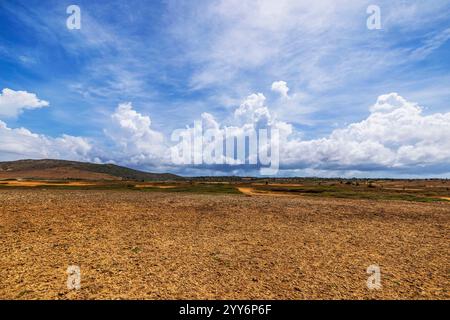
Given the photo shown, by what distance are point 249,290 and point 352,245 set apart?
9.63 m

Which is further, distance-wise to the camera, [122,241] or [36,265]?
[122,241]

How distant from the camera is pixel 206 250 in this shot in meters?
15.6

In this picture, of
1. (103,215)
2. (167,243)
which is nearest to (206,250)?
(167,243)

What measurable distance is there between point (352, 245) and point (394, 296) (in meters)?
7.31

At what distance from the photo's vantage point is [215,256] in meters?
14.6

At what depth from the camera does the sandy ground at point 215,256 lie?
10514 mm

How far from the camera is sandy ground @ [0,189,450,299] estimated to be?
34.5 ft
